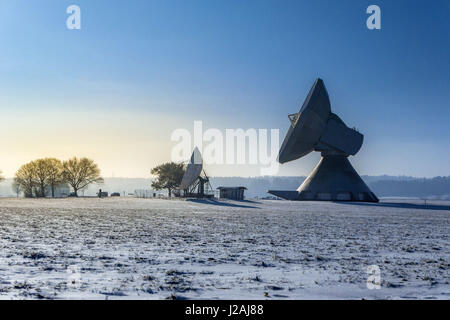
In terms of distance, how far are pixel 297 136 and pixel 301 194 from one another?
14469 mm

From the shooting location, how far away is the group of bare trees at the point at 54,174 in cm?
11312

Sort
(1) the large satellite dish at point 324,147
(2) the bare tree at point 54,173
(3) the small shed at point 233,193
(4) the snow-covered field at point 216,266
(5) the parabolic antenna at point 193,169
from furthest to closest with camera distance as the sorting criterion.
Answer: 1. (2) the bare tree at point 54,173
2. (3) the small shed at point 233,193
3. (5) the parabolic antenna at point 193,169
4. (1) the large satellite dish at point 324,147
5. (4) the snow-covered field at point 216,266

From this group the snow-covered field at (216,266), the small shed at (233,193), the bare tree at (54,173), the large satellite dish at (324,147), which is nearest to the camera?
the snow-covered field at (216,266)

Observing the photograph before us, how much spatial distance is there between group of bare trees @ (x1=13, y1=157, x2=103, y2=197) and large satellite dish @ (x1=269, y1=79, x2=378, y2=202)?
64.4 metres

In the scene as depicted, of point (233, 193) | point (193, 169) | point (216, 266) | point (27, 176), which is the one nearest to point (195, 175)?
point (193, 169)

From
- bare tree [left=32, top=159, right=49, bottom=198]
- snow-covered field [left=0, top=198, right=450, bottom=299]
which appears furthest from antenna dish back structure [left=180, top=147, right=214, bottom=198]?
snow-covered field [left=0, top=198, right=450, bottom=299]

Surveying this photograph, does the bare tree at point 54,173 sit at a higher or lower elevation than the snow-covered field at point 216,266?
higher

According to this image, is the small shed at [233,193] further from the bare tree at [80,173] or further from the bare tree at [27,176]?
the bare tree at [27,176]

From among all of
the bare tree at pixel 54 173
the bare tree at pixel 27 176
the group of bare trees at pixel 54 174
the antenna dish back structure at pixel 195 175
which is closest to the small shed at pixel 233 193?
the antenna dish back structure at pixel 195 175

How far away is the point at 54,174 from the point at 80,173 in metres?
6.41

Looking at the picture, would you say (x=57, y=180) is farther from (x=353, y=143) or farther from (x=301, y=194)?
(x=353, y=143)

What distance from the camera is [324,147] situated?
64.8 metres

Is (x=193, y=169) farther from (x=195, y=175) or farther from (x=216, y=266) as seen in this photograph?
(x=216, y=266)
